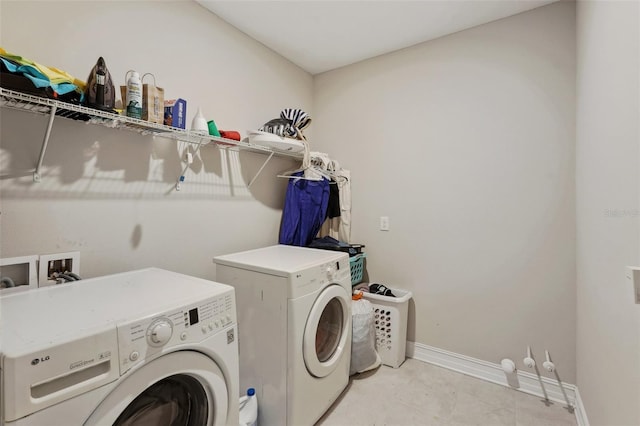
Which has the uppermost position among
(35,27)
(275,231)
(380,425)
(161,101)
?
(35,27)

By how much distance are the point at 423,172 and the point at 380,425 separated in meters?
1.71

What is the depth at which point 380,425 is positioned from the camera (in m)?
1.57

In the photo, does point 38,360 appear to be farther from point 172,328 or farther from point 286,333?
point 286,333

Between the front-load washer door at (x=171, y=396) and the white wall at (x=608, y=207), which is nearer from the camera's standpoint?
the front-load washer door at (x=171, y=396)

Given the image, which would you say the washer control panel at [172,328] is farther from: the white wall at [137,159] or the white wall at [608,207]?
the white wall at [608,207]

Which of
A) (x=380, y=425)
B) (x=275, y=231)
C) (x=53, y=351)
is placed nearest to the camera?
(x=53, y=351)

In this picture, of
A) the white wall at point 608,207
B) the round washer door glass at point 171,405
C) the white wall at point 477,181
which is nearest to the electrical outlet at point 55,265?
the round washer door glass at point 171,405

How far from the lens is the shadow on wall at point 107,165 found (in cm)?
118

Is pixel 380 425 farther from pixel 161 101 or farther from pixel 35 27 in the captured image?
pixel 35 27

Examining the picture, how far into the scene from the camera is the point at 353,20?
6.55ft

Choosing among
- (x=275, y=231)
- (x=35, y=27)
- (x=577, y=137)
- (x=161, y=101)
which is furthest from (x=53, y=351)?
(x=577, y=137)

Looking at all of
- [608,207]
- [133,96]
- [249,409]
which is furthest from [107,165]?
[608,207]

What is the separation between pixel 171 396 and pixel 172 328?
29 cm

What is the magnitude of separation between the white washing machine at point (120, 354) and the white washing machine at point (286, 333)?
1.13 ft
